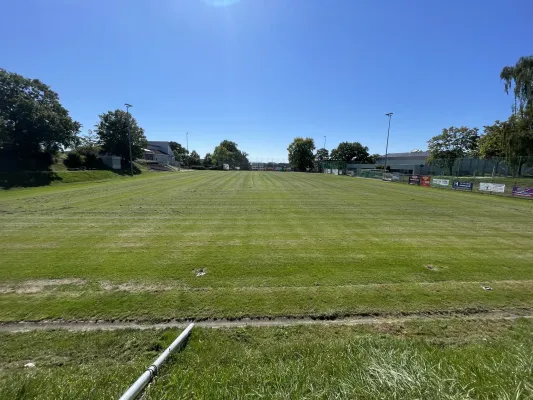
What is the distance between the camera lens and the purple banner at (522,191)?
64.0 ft

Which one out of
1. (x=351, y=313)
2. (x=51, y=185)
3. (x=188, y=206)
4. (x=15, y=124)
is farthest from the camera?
(x=15, y=124)

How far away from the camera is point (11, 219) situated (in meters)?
10.3

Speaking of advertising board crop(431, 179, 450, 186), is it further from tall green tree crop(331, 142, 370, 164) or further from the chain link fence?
tall green tree crop(331, 142, 370, 164)

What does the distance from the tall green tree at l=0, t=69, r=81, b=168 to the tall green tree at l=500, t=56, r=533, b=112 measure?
177 feet

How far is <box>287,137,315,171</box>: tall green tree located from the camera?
87.4 meters

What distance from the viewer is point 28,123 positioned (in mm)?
27922

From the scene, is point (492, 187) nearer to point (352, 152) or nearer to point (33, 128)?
point (33, 128)

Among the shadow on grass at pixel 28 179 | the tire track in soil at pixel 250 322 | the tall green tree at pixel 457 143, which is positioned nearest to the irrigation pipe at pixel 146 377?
the tire track in soil at pixel 250 322

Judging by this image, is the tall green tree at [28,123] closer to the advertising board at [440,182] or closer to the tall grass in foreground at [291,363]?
the tall grass in foreground at [291,363]

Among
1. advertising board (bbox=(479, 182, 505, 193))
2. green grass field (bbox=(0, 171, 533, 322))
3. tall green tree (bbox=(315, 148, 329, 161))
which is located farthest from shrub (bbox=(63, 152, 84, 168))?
tall green tree (bbox=(315, 148, 329, 161))

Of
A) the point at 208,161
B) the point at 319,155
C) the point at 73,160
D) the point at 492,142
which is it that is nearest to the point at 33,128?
the point at 73,160

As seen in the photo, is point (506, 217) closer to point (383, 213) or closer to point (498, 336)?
point (383, 213)

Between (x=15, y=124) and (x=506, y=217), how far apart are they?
4365 cm

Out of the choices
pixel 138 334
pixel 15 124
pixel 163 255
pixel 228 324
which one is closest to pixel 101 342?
pixel 138 334
